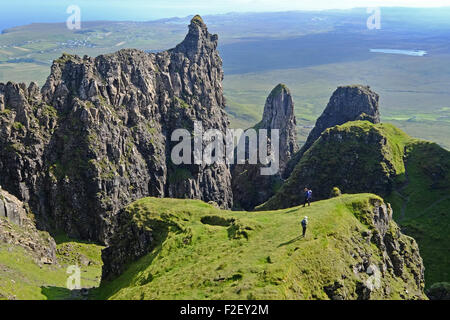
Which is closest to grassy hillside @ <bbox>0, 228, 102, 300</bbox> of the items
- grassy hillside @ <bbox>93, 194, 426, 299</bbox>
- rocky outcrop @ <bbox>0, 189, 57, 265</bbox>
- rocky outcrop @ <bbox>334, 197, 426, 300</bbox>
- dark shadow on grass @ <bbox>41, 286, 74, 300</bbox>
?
dark shadow on grass @ <bbox>41, 286, 74, 300</bbox>

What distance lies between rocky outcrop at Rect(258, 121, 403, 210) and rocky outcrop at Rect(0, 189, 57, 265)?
7715cm

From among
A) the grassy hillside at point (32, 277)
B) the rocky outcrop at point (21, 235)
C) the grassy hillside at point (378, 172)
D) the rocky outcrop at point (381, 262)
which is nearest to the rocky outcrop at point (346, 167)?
the grassy hillside at point (378, 172)

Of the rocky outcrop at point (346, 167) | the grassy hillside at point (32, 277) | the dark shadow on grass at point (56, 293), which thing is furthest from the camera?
the rocky outcrop at point (346, 167)

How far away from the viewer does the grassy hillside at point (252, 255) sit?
175 ft

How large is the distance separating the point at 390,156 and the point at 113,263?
112 m

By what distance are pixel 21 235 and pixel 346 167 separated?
4217 inches

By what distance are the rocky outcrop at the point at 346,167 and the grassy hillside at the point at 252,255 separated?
6787cm

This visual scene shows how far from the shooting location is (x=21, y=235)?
107500 mm

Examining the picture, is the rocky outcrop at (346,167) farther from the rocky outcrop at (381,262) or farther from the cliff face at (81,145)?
the rocky outcrop at (381,262)

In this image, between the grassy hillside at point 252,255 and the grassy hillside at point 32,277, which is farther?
the grassy hillside at point 32,277

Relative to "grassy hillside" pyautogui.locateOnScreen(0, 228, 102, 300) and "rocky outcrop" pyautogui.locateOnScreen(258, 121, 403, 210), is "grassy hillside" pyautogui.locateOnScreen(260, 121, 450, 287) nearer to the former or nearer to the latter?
"rocky outcrop" pyautogui.locateOnScreen(258, 121, 403, 210)

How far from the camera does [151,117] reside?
630 ft
